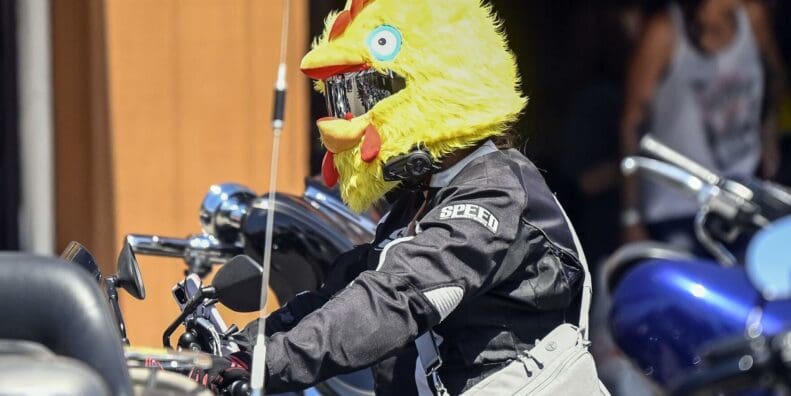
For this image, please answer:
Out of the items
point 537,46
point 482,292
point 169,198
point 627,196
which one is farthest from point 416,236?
point 537,46

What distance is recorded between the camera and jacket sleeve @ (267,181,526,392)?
2334 mm

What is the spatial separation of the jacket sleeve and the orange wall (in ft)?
8.88

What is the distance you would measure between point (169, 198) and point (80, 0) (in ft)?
2.59

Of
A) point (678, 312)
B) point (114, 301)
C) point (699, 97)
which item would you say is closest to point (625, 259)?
point (678, 312)

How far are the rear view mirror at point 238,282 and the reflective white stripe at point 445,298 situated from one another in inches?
12.7

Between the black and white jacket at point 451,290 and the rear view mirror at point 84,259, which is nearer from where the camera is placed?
the black and white jacket at point 451,290

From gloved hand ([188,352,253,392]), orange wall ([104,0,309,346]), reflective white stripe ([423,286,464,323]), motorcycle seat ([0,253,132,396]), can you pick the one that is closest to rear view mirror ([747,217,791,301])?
reflective white stripe ([423,286,464,323])

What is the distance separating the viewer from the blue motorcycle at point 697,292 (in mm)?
2936

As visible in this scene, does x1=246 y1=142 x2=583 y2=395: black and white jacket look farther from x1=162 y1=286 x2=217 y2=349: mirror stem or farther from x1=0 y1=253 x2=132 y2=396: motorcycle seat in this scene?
x1=0 y1=253 x2=132 y2=396: motorcycle seat

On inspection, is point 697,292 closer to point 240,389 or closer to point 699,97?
point 240,389

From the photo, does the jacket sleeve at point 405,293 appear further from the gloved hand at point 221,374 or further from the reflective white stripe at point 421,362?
the reflective white stripe at point 421,362

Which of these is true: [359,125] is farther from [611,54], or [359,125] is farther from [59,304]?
[611,54]

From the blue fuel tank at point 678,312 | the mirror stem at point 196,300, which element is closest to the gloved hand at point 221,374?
the mirror stem at point 196,300

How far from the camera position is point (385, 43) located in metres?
2.62
